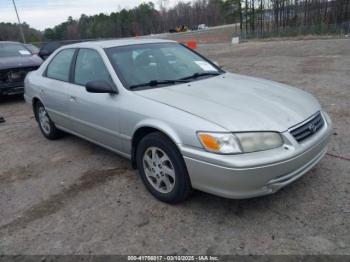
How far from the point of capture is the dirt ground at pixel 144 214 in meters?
2.69

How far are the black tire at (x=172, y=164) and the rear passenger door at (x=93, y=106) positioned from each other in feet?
1.76

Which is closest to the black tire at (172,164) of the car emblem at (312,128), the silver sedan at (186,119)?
the silver sedan at (186,119)

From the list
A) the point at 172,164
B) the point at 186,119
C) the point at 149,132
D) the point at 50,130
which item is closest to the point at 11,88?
the point at 50,130

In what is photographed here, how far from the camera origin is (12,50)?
31.9 ft

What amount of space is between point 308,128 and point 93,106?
2341 mm

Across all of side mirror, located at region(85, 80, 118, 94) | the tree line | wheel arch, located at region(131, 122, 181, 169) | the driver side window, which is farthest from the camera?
the tree line

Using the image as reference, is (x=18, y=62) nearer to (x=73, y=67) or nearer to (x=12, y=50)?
(x=12, y=50)

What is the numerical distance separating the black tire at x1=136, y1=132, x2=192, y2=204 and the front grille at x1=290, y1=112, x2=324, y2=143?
100 cm

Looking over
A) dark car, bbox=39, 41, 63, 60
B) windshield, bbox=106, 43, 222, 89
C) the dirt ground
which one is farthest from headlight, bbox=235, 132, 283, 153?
dark car, bbox=39, 41, 63, 60

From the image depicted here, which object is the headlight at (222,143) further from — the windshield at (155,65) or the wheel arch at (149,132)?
the windshield at (155,65)

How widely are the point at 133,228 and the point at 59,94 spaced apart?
8.10ft

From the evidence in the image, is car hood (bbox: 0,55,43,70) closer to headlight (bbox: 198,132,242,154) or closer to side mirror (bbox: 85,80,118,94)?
side mirror (bbox: 85,80,118,94)

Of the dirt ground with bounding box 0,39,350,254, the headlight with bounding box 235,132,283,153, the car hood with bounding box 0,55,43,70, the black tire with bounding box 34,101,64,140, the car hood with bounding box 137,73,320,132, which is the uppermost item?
the car hood with bounding box 0,55,43,70

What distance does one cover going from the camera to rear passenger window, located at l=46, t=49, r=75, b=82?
4.59 metres
